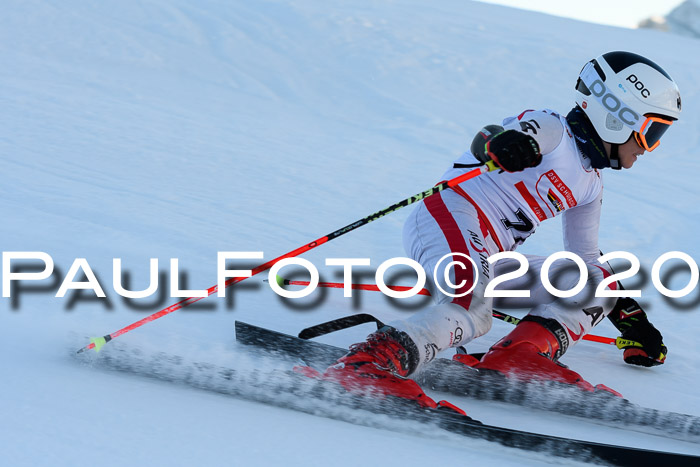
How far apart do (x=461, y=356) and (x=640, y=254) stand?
270 cm

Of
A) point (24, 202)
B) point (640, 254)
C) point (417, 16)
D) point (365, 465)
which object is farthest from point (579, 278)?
point (417, 16)

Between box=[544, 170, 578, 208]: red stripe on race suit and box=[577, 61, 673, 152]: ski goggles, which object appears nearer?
box=[577, 61, 673, 152]: ski goggles

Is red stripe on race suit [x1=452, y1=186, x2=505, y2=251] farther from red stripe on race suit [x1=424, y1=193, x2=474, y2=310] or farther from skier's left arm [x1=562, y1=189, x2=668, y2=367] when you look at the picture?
skier's left arm [x1=562, y1=189, x2=668, y2=367]

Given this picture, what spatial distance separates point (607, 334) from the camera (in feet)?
12.0

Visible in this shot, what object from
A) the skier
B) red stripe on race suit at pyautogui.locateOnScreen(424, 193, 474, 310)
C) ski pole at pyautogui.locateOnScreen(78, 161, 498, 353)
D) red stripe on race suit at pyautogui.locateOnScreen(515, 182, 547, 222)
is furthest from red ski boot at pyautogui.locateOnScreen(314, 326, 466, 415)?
red stripe on race suit at pyautogui.locateOnScreen(515, 182, 547, 222)

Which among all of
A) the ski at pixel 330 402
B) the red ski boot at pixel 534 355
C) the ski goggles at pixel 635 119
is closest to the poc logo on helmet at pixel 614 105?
the ski goggles at pixel 635 119

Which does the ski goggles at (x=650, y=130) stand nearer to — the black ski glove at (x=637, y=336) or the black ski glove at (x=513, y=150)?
the black ski glove at (x=513, y=150)

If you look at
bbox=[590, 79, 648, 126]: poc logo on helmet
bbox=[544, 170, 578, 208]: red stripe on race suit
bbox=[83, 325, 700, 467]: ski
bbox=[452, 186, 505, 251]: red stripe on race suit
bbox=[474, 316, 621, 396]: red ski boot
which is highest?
bbox=[590, 79, 648, 126]: poc logo on helmet

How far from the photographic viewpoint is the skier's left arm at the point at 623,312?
322cm

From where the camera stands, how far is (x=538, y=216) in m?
3.06

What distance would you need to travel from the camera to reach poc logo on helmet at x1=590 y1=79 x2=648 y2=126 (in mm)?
2822

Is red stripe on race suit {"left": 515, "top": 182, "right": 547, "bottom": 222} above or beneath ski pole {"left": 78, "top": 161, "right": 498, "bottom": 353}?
above

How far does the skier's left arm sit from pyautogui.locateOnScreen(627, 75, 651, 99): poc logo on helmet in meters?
0.51

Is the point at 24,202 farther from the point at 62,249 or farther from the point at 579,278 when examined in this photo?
the point at 579,278
